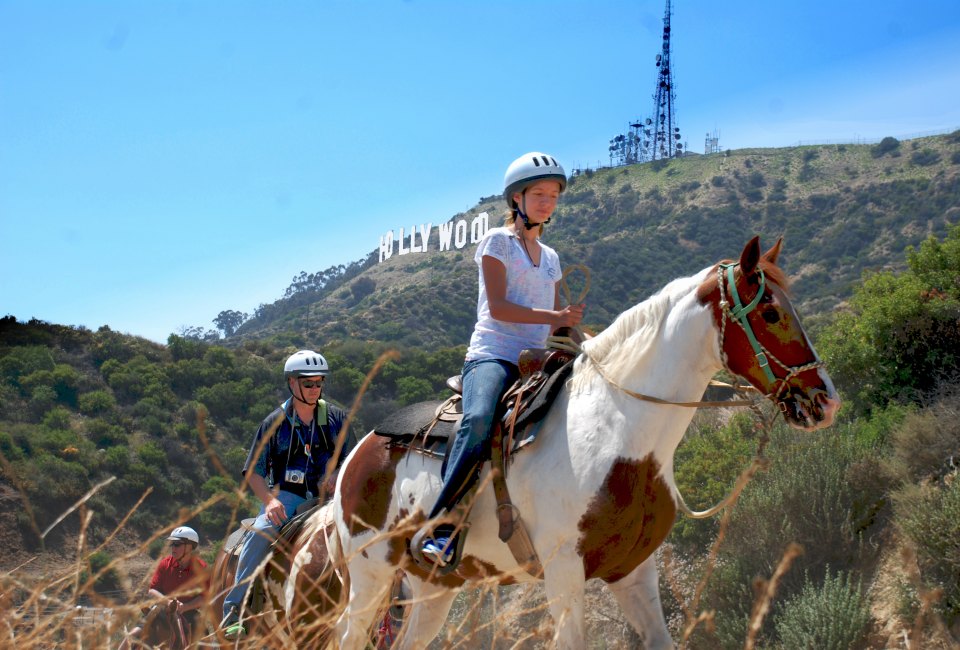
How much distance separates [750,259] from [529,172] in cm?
148

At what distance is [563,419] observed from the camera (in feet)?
15.6

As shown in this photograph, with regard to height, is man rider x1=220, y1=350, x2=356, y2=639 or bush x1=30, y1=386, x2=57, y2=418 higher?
man rider x1=220, y1=350, x2=356, y2=639

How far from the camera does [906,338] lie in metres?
11.3

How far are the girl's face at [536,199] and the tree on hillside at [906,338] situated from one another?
23.9 ft

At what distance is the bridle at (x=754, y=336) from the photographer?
13.9 feet

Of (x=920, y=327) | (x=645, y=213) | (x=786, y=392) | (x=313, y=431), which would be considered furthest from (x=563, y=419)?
(x=645, y=213)

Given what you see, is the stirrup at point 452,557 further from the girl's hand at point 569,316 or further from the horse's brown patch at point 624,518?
the girl's hand at point 569,316

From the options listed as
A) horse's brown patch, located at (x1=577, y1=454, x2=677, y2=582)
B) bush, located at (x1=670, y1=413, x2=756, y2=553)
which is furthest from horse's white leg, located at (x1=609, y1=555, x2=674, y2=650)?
bush, located at (x1=670, y1=413, x2=756, y2=553)

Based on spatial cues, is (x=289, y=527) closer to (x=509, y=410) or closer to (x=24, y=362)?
(x=509, y=410)

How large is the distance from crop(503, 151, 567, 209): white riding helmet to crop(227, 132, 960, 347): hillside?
125ft

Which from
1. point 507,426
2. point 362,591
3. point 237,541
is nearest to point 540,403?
point 507,426

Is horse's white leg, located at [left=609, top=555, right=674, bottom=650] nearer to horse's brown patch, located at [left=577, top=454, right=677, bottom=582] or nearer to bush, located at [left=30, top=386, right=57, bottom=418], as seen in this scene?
horse's brown patch, located at [left=577, top=454, right=677, bottom=582]

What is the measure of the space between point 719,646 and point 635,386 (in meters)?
Result: 5.51

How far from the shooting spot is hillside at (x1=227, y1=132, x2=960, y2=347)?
58.0 metres
